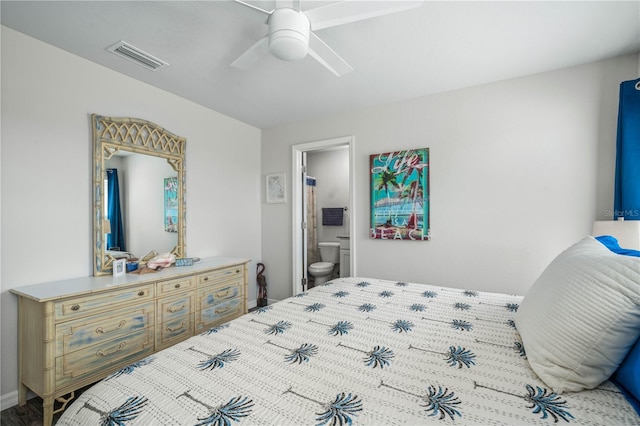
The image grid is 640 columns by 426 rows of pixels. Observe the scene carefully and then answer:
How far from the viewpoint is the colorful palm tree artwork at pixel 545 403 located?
2.42ft

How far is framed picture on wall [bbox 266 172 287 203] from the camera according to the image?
381cm

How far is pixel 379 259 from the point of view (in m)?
3.15

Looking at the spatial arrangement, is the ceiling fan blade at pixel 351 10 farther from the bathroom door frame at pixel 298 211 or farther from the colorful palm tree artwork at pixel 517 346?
the bathroom door frame at pixel 298 211

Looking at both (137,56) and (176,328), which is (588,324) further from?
(137,56)

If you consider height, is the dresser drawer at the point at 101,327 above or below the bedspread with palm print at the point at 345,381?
below

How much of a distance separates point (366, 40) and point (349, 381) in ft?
6.80

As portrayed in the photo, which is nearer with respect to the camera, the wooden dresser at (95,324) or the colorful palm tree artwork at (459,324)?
the colorful palm tree artwork at (459,324)

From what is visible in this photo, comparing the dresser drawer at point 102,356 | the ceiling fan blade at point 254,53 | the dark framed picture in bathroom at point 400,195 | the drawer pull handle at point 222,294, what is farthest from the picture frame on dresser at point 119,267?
the dark framed picture in bathroom at point 400,195

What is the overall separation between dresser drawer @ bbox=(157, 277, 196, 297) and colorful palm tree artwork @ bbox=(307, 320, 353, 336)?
1.49 metres

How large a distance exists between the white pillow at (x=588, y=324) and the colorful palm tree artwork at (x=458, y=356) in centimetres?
19

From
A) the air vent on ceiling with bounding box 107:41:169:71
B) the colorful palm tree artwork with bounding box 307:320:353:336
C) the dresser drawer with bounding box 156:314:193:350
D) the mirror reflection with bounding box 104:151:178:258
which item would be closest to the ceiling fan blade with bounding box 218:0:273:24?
the air vent on ceiling with bounding box 107:41:169:71

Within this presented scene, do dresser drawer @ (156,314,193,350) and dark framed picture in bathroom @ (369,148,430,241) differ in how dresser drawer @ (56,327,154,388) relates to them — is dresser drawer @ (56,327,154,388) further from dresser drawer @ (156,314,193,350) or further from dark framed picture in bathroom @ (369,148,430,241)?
dark framed picture in bathroom @ (369,148,430,241)

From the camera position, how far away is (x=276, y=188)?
3867mm

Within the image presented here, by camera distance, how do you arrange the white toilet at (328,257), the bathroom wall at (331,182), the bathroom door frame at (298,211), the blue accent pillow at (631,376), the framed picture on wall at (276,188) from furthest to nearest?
1. the bathroom wall at (331,182)
2. the white toilet at (328,257)
3. the framed picture on wall at (276,188)
4. the bathroom door frame at (298,211)
5. the blue accent pillow at (631,376)
